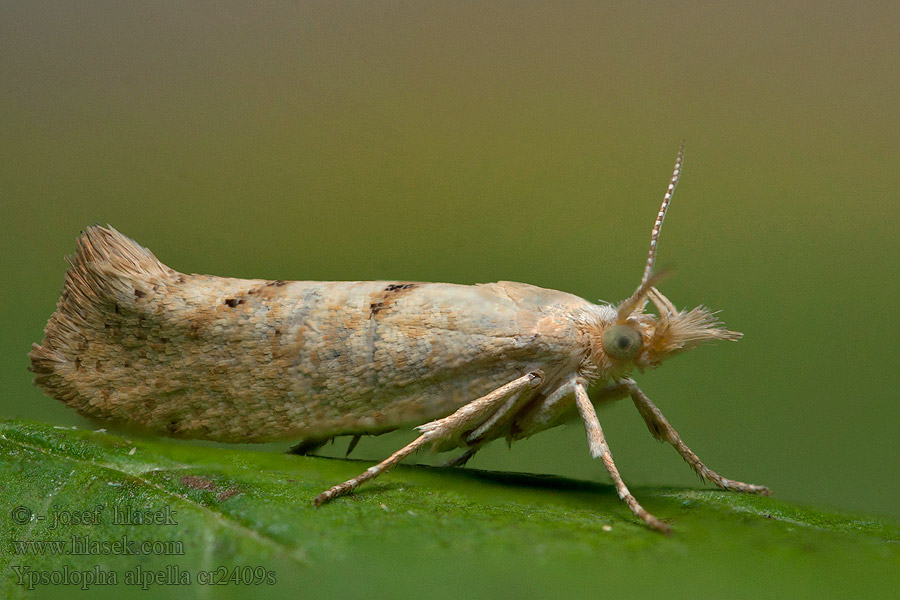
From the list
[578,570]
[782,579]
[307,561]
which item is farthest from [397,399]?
[782,579]

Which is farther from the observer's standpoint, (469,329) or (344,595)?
(469,329)

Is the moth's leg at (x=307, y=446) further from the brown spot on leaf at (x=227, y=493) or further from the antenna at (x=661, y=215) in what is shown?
the antenna at (x=661, y=215)

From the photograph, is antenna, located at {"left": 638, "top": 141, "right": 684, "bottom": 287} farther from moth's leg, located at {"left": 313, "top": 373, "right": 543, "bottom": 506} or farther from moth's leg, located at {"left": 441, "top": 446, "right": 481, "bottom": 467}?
moth's leg, located at {"left": 441, "top": 446, "right": 481, "bottom": 467}

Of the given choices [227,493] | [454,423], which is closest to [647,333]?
[454,423]

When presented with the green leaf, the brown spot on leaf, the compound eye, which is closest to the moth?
the compound eye

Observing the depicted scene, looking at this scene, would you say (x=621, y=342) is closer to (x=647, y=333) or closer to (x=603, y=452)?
(x=647, y=333)

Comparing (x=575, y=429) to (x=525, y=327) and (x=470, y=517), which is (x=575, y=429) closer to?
(x=525, y=327)
